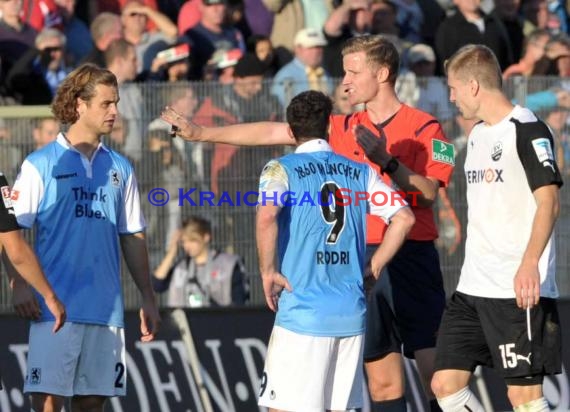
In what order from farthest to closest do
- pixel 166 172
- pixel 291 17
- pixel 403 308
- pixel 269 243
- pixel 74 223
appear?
pixel 291 17, pixel 166 172, pixel 403 308, pixel 74 223, pixel 269 243

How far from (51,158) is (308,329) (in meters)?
1.72

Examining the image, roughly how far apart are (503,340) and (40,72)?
6182mm

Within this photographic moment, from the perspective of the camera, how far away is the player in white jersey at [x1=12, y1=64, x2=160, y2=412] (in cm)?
791

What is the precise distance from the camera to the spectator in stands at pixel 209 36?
13617 millimetres

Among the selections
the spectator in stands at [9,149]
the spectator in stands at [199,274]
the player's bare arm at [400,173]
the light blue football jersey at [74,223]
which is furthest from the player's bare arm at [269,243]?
the spectator in stands at [9,149]

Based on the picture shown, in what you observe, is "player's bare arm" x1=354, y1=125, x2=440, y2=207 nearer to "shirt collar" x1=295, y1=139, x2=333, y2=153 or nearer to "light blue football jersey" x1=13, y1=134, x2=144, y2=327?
"shirt collar" x1=295, y1=139, x2=333, y2=153

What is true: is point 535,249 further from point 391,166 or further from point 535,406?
point 391,166

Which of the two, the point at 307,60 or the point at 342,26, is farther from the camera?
the point at 342,26

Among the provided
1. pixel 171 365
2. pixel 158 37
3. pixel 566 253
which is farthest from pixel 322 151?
pixel 158 37

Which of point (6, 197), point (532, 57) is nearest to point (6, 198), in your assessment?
point (6, 197)

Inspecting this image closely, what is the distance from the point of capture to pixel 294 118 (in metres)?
7.79

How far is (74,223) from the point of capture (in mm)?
7992

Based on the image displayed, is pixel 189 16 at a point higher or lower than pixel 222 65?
higher

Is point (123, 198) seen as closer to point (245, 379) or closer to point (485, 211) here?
point (485, 211)
